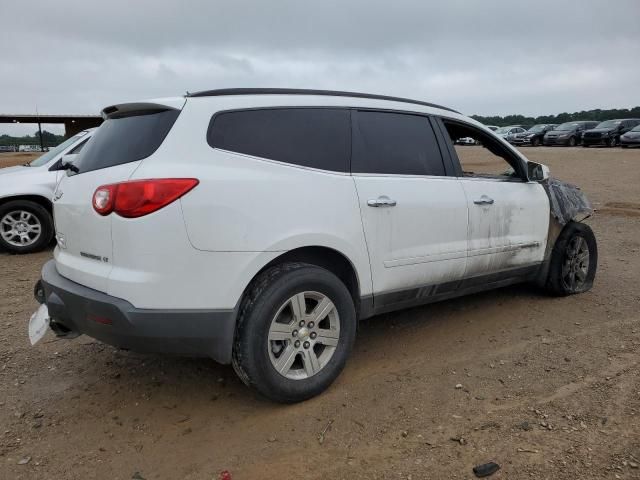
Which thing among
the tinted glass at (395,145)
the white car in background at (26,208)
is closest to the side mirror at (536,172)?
the tinted glass at (395,145)

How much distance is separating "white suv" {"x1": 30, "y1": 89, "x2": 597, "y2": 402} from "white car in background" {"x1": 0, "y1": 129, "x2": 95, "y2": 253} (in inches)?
175

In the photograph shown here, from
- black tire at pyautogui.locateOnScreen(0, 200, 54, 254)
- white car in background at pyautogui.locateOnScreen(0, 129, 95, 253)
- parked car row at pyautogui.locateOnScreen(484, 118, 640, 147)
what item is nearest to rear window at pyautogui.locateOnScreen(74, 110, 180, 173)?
white car in background at pyautogui.locateOnScreen(0, 129, 95, 253)

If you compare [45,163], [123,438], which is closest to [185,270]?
[123,438]

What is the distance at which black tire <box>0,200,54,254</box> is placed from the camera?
24.1 feet

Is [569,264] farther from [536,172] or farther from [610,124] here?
[610,124]

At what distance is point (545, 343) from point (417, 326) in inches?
Result: 38.7

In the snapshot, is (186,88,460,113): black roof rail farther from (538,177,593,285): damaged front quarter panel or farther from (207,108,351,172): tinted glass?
(538,177,593,285): damaged front quarter panel

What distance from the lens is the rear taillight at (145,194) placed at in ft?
9.03

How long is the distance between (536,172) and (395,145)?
1687 mm

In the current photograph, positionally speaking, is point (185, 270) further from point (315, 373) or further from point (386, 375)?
point (386, 375)

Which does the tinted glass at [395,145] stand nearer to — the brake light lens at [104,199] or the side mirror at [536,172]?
the side mirror at [536,172]

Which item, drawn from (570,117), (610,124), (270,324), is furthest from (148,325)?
(570,117)

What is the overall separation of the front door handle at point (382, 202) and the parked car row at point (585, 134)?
2856 centimetres

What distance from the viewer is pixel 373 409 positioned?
3.20 meters
